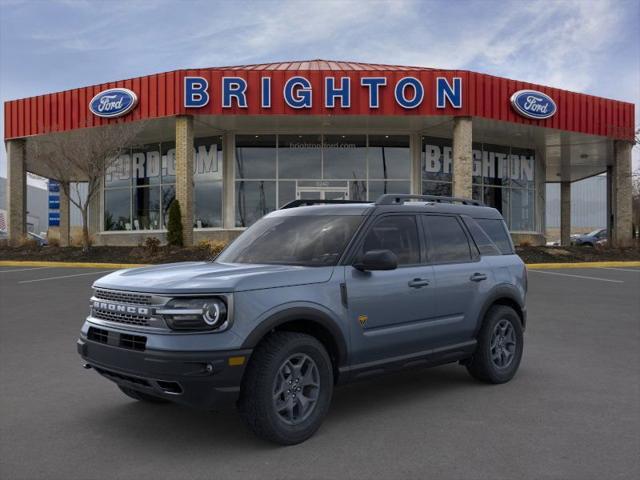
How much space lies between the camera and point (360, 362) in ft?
15.4

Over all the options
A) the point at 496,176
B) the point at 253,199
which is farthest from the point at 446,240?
the point at 496,176

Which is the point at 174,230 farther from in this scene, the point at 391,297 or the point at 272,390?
the point at 272,390

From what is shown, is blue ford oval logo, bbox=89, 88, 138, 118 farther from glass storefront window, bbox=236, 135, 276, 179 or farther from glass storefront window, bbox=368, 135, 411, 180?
glass storefront window, bbox=368, 135, 411, 180

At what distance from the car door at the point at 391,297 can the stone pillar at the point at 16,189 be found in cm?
2434

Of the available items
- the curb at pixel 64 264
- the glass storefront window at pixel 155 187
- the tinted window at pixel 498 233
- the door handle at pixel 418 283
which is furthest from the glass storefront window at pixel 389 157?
the door handle at pixel 418 283

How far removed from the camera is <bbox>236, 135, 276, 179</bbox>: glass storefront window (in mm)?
25484

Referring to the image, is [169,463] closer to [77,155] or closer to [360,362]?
[360,362]

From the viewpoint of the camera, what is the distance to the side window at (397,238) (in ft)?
16.7

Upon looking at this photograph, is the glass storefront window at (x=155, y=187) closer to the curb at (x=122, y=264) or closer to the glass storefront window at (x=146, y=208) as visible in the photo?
the glass storefront window at (x=146, y=208)

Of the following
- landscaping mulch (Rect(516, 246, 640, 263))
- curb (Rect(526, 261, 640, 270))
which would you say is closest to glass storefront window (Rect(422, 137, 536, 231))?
landscaping mulch (Rect(516, 246, 640, 263))

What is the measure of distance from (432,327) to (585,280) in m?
12.7

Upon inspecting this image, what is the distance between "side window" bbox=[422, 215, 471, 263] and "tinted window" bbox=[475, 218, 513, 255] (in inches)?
18.9

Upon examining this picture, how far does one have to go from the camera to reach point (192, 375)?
3855 millimetres

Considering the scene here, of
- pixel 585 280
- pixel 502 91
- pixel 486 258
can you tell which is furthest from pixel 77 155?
pixel 486 258
